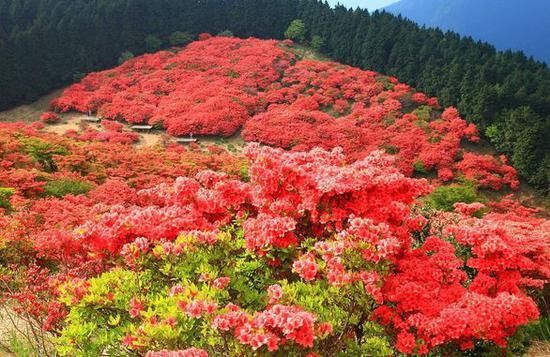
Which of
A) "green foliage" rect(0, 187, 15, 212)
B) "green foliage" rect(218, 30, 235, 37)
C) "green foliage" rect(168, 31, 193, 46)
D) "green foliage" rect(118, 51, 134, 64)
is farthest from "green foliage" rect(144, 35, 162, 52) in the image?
"green foliage" rect(0, 187, 15, 212)

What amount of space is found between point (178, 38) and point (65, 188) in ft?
130

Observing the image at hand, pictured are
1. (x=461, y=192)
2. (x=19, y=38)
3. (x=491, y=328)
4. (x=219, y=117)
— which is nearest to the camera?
(x=491, y=328)

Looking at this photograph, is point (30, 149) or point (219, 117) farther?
point (219, 117)

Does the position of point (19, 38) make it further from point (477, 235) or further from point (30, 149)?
point (477, 235)

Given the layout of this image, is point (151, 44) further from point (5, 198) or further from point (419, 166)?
point (5, 198)

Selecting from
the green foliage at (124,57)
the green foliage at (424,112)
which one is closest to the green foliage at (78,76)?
the green foliage at (124,57)

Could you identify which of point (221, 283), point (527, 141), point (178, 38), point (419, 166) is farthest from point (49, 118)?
point (221, 283)

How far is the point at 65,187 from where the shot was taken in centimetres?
1628

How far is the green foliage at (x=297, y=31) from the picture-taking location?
53969mm

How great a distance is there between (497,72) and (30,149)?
1350 inches

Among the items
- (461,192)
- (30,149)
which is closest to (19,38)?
(30,149)

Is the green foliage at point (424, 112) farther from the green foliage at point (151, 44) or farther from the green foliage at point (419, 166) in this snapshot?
the green foliage at point (151, 44)

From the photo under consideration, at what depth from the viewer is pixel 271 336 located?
435 cm

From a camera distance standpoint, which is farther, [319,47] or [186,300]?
[319,47]
